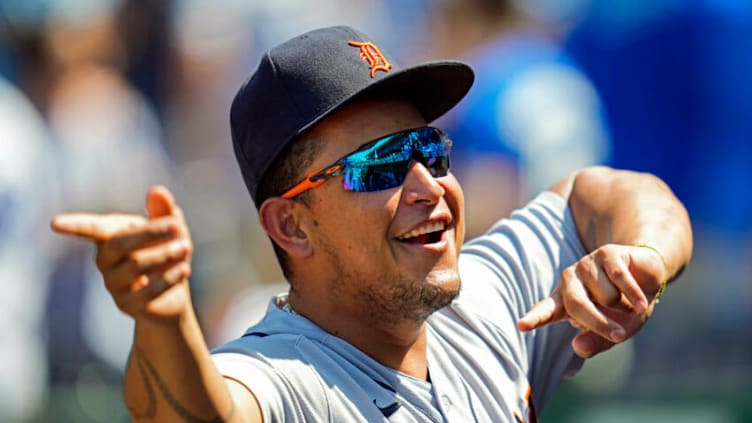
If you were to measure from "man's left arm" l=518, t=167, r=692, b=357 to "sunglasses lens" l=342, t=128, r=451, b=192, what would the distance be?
0.49m

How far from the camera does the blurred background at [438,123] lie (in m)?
6.16

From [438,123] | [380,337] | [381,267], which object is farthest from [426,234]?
[438,123]

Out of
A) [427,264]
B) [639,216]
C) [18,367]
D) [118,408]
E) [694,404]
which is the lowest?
[694,404]

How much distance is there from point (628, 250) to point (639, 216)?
0.50 meters

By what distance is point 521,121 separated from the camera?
607cm

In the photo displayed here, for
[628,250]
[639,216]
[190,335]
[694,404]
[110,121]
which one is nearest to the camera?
[190,335]

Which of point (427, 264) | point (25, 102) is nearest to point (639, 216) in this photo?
point (427, 264)

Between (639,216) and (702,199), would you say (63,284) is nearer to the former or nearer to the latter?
(702,199)

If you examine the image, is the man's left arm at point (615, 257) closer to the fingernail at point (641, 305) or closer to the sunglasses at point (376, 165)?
the fingernail at point (641, 305)

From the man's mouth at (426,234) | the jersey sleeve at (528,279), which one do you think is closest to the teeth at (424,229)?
the man's mouth at (426,234)

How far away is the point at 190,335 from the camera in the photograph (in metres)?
2.36

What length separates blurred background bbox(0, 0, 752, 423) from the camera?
6.16 metres

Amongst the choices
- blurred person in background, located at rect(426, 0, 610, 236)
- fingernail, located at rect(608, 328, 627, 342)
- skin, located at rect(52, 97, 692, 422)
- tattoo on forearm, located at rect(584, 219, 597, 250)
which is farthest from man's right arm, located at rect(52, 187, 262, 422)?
blurred person in background, located at rect(426, 0, 610, 236)

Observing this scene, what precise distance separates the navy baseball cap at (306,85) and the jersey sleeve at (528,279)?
592mm
